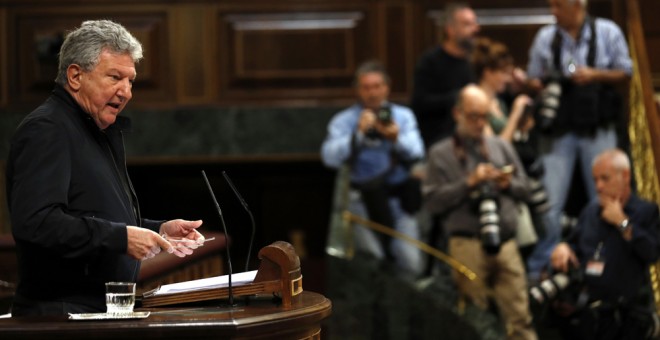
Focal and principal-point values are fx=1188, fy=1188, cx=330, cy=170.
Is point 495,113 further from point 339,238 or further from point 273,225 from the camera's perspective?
point 273,225

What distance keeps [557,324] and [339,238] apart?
163 cm

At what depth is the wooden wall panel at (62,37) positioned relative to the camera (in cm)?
896

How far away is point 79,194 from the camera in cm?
291

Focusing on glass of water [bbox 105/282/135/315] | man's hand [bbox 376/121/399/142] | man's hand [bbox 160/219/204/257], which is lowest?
man's hand [bbox 376/121/399/142]

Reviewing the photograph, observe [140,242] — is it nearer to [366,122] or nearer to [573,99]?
[366,122]

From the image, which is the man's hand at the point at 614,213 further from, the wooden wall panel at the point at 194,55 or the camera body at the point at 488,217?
the wooden wall panel at the point at 194,55

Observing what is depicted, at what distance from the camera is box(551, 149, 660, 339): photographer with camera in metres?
5.28

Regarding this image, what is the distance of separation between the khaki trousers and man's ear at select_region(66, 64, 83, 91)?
344 cm

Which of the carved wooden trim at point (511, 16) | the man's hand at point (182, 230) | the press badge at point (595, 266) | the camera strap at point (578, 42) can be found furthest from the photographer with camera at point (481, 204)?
the man's hand at point (182, 230)

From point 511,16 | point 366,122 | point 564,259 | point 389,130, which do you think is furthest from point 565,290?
point 511,16

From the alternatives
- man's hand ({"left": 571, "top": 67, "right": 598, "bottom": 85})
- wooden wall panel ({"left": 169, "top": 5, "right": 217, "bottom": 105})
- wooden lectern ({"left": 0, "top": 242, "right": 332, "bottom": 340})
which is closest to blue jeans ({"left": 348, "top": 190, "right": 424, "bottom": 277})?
man's hand ({"left": 571, "top": 67, "right": 598, "bottom": 85})

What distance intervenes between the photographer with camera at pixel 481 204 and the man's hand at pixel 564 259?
47 cm

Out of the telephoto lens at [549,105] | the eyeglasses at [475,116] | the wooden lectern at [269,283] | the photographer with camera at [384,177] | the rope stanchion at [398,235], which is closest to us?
the wooden lectern at [269,283]

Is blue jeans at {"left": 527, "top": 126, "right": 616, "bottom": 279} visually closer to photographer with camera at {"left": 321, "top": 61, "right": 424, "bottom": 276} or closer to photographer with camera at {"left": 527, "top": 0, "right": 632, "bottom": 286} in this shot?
photographer with camera at {"left": 527, "top": 0, "right": 632, "bottom": 286}
